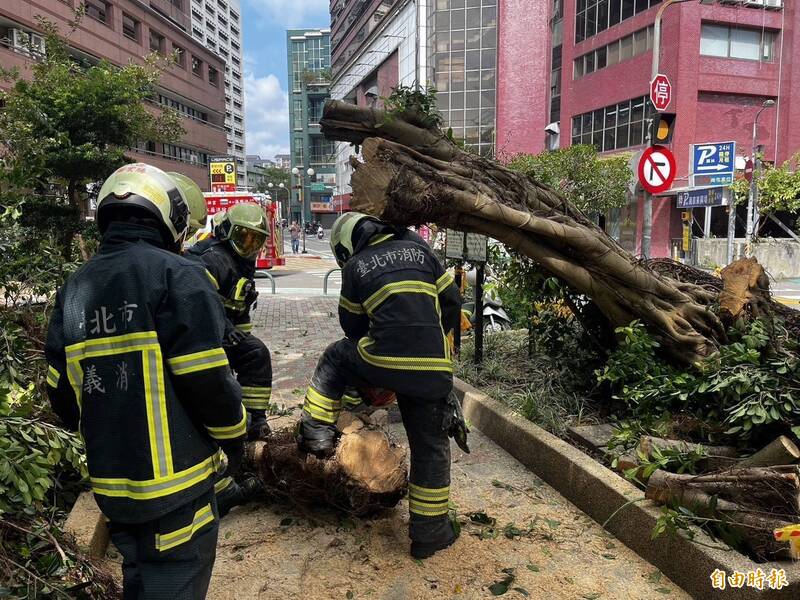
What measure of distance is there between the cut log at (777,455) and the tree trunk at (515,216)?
1.09 metres

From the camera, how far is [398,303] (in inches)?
120

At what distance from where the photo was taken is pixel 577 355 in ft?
17.1

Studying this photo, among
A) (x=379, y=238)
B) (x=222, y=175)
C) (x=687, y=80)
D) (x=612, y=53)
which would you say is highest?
(x=612, y=53)

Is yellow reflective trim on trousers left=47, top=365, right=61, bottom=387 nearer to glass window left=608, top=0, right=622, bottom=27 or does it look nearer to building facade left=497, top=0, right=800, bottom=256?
building facade left=497, top=0, right=800, bottom=256

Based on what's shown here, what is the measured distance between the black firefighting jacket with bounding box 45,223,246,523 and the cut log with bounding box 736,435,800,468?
2662 mm

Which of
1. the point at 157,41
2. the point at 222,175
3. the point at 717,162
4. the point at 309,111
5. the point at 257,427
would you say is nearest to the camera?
the point at 257,427

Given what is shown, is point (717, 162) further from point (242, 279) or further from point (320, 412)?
point (320, 412)

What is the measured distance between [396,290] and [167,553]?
1622 millimetres

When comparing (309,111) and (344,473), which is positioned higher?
(309,111)

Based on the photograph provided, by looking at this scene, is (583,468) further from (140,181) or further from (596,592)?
(140,181)

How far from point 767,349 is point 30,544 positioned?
418 centimetres

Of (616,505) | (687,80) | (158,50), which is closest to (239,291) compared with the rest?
(616,505)

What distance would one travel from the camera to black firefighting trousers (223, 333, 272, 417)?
14.5ft

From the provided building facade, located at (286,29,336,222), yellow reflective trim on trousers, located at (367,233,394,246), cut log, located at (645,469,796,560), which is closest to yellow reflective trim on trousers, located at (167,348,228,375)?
yellow reflective trim on trousers, located at (367,233,394,246)
